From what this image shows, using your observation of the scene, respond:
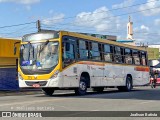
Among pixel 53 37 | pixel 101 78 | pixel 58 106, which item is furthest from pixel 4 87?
pixel 58 106

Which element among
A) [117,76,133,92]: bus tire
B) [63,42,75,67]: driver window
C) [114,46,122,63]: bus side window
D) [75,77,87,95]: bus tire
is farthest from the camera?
[117,76,133,92]: bus tire

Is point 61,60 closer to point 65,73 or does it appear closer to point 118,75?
point 65,73

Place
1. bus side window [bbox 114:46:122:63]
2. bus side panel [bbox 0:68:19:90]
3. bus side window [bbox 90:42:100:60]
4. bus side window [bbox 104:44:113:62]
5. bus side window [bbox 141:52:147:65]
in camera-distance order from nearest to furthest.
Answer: bus side window [bbox 90:42:100:60] → bus side window [bbox 104:44:113:62] → bus side window [bbox 114:46:122:63] → bus side panel [bbox 0:68:19:90] → bus side window [bbox 141:52:147:65]

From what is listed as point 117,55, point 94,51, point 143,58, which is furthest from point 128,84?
point 94,51

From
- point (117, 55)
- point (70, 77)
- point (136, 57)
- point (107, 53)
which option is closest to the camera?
point (70, 77)

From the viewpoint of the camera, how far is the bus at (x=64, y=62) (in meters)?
19.4

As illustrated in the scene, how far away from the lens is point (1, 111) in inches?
509

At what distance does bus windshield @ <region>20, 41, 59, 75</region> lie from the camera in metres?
19.4

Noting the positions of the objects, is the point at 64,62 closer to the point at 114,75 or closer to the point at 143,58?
the point at 114,75

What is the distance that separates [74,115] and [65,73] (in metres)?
7.55

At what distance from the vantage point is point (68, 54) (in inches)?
790

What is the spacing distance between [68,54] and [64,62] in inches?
24.6

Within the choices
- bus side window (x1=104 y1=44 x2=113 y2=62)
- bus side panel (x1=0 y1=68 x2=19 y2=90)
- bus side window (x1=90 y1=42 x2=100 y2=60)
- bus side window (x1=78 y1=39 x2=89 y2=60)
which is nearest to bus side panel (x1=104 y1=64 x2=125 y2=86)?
bus side window (x1=104 y1=44 x2=113 y2=62)

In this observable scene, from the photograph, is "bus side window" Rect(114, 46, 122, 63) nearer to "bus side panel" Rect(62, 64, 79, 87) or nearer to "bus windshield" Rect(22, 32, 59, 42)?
"bus side panel" Rect(62, 64, 79, 87)
